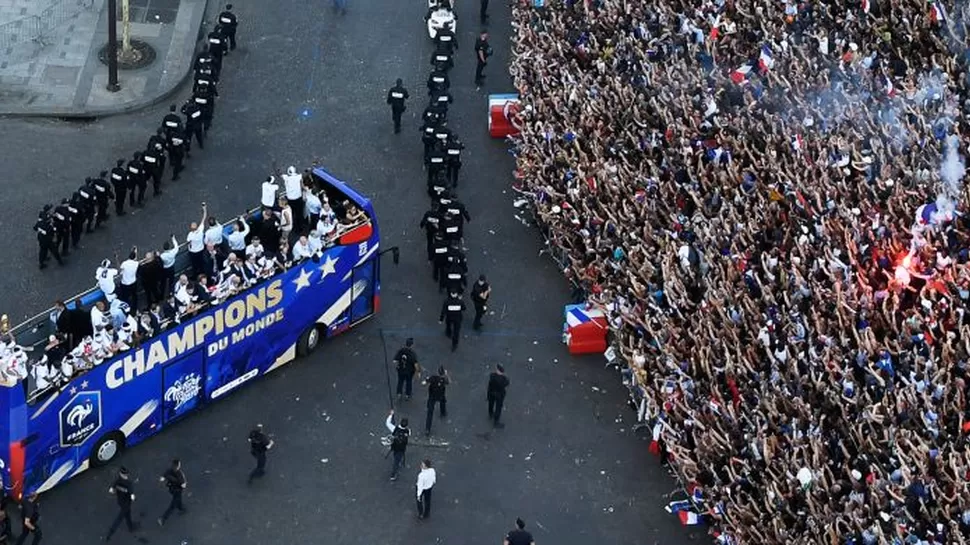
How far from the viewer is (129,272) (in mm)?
31281

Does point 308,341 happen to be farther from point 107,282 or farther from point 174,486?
point 174,486

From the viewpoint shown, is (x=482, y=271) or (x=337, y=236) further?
(x=482, y=271)

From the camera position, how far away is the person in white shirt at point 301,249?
3150 cm

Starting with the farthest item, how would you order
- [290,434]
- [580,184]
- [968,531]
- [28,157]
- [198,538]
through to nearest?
[28,157] → [580,184] → [290,434] → [198,538] → [968,531]

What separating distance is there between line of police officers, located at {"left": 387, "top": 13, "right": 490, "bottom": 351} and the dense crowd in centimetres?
163

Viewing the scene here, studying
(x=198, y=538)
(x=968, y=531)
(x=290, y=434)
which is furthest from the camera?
(x=290, y=434)

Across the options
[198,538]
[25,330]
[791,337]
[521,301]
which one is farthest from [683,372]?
[25,330]

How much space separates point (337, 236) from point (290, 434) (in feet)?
11.4

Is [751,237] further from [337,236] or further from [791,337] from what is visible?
[337,236]

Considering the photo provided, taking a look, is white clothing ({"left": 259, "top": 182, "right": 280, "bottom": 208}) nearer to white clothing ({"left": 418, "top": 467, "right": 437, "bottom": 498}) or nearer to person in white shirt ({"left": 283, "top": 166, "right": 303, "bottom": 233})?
person in white shirt ({"left": 283, "top": 166, "right": 303, "bottom": 233})

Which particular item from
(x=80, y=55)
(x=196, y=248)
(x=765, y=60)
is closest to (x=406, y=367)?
(x=196, y=248)

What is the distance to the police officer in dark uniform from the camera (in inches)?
1381

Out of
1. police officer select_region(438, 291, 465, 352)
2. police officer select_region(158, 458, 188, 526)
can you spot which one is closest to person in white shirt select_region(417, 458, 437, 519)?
police officer select_region(158, 458, 188, 526)

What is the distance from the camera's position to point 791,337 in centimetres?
2933
